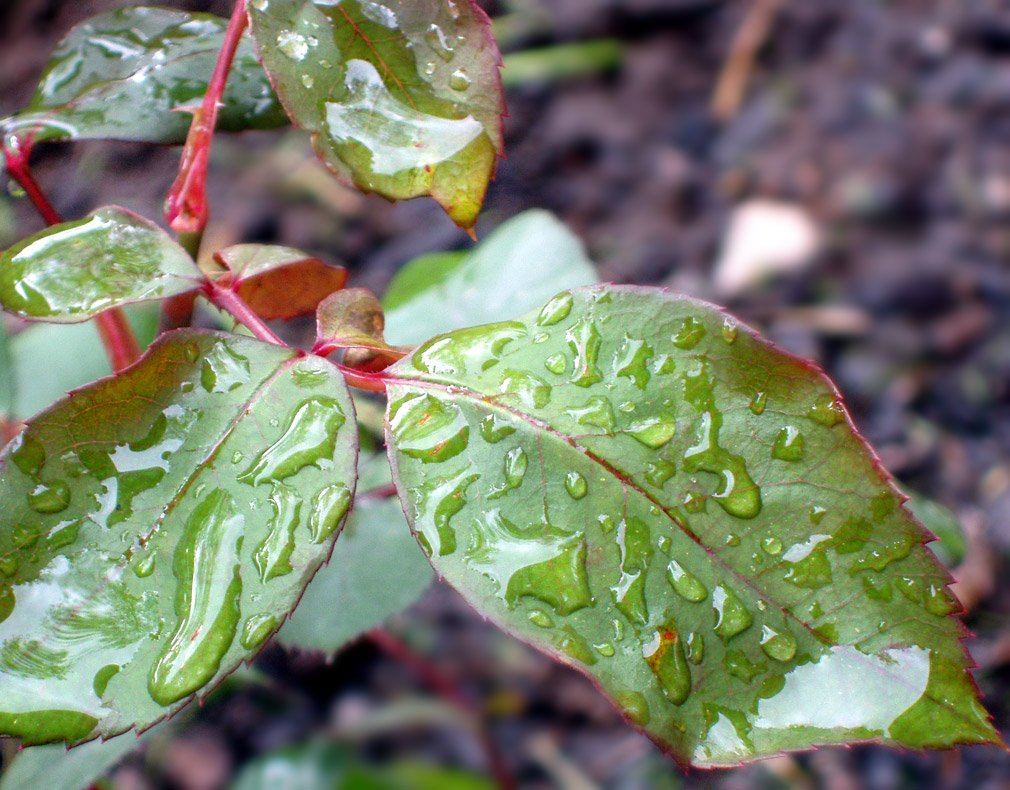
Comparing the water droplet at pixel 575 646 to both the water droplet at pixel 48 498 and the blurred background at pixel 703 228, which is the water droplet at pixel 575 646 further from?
the blurred background at pixel 703 228

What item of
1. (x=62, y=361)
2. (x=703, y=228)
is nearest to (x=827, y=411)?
(x=62, y=361)

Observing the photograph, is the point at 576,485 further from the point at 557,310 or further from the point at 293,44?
the point at 293,44

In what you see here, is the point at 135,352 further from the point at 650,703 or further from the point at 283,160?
the point at 283,160

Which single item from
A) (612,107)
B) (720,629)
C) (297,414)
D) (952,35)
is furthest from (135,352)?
(952,35)

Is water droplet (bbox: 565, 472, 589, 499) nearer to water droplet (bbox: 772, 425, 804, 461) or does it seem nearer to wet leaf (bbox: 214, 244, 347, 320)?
water droplet (bbox: 772, 425, 804, 461)

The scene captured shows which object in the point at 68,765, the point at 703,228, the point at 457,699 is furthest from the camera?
the point at 703,228

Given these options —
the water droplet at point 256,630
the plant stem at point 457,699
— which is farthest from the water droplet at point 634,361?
the plant stem at point 457,699

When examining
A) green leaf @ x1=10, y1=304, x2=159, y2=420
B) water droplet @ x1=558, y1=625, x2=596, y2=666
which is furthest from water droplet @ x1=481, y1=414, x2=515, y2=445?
green leaf @ x1=10, y1=304, x2=159, y2=420
